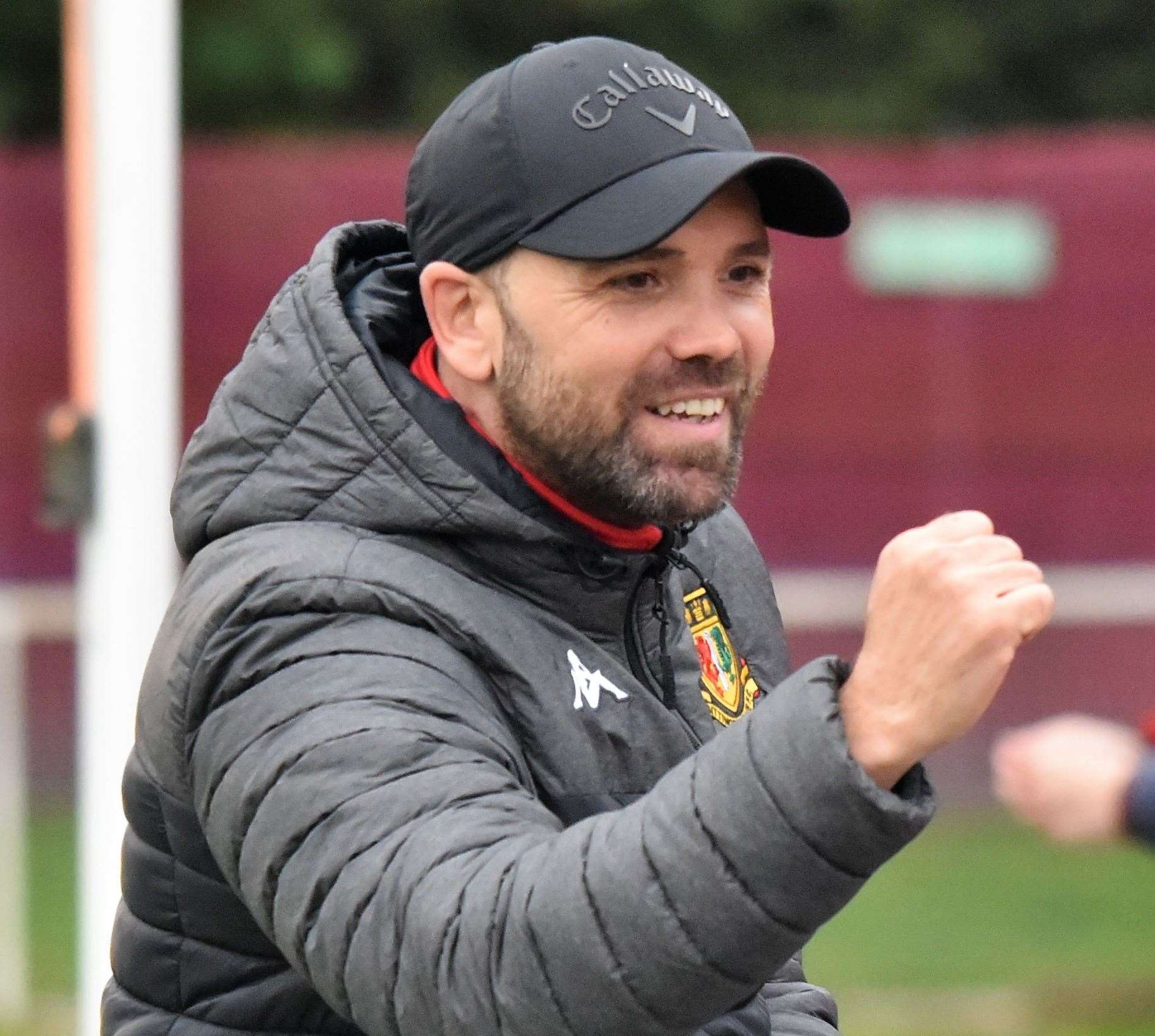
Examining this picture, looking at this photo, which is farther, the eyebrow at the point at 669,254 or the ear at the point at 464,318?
the ear at the point at 464,318

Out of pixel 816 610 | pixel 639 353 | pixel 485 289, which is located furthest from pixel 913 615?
pixel 816 610

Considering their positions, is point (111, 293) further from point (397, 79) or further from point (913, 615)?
point (397, 79)

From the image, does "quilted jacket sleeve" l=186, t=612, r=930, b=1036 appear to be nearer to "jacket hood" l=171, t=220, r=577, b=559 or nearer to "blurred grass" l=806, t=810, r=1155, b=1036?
"jacket hood" l=171, t=220, r=577, b=559

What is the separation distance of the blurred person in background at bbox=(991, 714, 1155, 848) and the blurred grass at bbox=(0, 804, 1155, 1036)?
278 centimetres

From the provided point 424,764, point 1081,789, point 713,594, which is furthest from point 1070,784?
point 424,764

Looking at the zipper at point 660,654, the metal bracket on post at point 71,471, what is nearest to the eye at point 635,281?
the zipper at point 660,654

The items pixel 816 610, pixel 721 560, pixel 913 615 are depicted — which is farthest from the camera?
pixel 816 610

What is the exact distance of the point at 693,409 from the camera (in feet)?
7.49

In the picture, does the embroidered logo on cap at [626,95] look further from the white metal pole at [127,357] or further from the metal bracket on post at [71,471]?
the metal bracket on post at [71,471]

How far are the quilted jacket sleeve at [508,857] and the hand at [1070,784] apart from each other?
2.06 metres

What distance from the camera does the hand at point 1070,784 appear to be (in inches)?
154

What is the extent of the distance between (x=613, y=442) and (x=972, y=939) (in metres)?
5.90

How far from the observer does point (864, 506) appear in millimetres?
9469

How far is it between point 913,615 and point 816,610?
7139 millimetres
